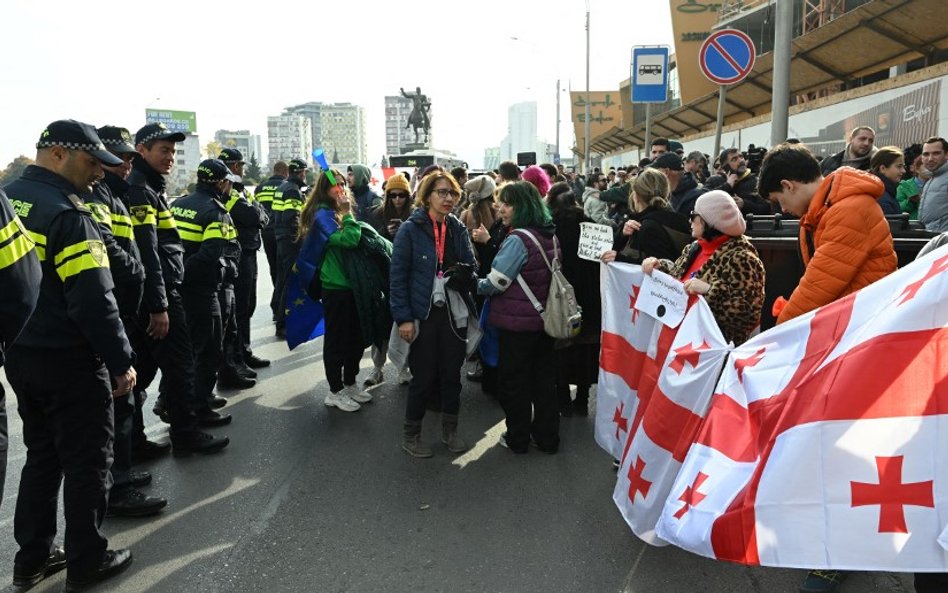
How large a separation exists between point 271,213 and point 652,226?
6.55 meters

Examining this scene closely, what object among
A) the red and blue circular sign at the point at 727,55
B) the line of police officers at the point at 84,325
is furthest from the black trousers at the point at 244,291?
the red and blue circular sign at the point at 727,55

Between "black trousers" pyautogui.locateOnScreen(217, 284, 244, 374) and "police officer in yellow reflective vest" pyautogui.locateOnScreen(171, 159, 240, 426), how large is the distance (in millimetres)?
225

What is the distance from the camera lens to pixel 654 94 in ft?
51.4

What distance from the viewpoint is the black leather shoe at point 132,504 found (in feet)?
13.0

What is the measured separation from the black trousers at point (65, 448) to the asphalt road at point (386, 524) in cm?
23

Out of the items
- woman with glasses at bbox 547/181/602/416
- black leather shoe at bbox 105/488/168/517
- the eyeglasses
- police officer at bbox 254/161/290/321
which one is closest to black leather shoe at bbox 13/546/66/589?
black leather shoe at bbox 105/488/168/517

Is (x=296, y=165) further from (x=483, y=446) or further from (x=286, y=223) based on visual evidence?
(x=483, y=446)

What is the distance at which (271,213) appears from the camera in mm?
9828

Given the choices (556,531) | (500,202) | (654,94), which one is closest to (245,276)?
(500,202)

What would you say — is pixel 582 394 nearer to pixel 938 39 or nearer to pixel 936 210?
pixel 936 210

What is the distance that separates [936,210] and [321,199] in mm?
5072

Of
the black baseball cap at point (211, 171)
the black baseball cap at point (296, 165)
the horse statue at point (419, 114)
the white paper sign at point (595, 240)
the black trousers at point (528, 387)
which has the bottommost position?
the black trousers at point (528, 387)

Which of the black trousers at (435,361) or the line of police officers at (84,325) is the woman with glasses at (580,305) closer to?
the black trousers at (435,361)

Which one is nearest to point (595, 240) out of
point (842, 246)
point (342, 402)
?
point (842, 246)
